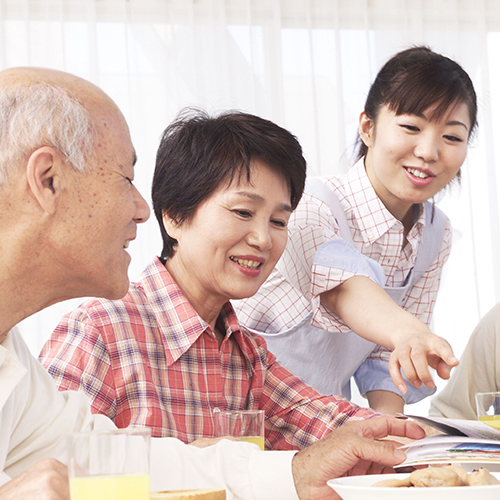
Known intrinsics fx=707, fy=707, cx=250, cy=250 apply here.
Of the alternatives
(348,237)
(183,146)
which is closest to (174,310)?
(183,146)

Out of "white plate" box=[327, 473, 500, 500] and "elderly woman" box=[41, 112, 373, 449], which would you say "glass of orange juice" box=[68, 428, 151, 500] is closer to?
"white plate" box=[327, 473, 500, 500]

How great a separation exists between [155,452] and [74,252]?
0.31 meters

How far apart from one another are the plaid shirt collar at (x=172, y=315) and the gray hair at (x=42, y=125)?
48 centimetres

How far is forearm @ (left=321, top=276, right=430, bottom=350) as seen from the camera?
1.24 metres

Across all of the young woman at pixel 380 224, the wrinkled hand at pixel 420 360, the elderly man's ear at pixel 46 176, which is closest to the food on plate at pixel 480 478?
the wrinkled hand at pixel 420 360

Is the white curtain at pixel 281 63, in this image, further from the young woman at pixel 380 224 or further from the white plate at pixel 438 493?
Answer: the white plate at pixel 438 493

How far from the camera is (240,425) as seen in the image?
1.03 meters

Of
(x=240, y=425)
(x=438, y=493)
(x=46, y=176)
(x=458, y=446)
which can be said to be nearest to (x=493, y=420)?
(x=458, y=446)

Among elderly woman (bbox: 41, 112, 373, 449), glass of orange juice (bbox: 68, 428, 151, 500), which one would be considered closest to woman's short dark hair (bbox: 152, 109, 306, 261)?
elderly woman (bbox: 41, 112, 373, 449)

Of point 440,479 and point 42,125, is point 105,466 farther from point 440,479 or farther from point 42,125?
point 42,125

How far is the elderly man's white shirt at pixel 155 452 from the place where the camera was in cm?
96

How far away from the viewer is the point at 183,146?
4.83 ft

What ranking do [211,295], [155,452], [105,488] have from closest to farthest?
[105,488] < [155,452] < [211,295]

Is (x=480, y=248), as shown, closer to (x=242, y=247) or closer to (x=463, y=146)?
(x=463, y=146)
